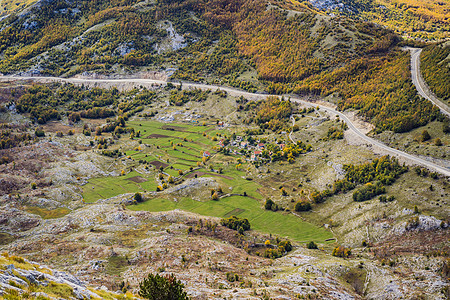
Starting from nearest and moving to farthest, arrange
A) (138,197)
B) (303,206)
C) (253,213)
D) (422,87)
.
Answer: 1. (303,206)
2. (253,213)
3. (138,197)
4. (422,87)

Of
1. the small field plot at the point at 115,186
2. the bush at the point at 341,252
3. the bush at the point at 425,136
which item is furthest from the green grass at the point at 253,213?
the bush at the point at 425,136

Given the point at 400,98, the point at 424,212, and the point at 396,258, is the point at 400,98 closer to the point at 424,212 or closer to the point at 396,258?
the point at 424,212

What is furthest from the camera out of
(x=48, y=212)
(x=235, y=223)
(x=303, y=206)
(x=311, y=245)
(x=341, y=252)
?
(x=303, y=206)

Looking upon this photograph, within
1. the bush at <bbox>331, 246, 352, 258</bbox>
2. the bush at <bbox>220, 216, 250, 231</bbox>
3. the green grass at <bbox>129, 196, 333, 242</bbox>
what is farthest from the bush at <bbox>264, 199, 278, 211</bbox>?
the bush at <bbox>331, 246, 352, 258</bbox>

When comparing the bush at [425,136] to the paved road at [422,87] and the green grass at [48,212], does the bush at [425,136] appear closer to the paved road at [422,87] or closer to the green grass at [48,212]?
the paved road at [422,87]

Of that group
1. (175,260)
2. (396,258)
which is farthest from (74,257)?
(396,258)

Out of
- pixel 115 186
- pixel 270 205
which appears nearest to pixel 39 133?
pixel 115 186

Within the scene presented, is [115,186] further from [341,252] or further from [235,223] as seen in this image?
[341,252]
